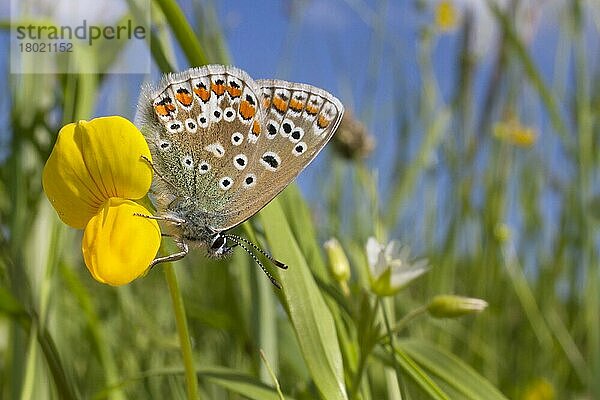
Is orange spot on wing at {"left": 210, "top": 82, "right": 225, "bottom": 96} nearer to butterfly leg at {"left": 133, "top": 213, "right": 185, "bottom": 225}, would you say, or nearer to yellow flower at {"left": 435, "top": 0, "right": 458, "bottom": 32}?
butterfly leg at {"left": 133, "top": 213, "right": 185, "bottom": 225}

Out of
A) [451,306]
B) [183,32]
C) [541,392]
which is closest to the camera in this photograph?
[183,32]

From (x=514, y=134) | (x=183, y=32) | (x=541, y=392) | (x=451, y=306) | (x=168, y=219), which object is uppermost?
(x=183, y=32)

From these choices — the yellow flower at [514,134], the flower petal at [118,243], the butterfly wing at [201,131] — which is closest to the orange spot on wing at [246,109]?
the butterfly wing at [201,131]

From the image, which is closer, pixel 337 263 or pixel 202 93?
pixel 202 93

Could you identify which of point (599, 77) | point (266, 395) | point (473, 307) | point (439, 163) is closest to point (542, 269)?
point (439, 163)

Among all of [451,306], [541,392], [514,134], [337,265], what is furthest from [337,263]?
[514,134]

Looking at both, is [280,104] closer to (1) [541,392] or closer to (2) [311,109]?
(2) [311,109]

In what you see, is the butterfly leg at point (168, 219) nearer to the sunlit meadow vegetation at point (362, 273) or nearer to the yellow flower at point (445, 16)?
the sunlit meadow vegetation at point (362, 273)

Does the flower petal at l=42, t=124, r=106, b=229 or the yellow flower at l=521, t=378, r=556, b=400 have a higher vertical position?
the flower petal at l=42, t=124, r=106, b=229

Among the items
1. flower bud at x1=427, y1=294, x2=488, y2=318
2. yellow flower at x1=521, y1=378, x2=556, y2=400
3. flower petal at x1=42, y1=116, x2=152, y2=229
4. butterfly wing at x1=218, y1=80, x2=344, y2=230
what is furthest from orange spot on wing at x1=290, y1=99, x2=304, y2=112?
yellow flower at x1=521, y1=378, x2=556, y2=400
